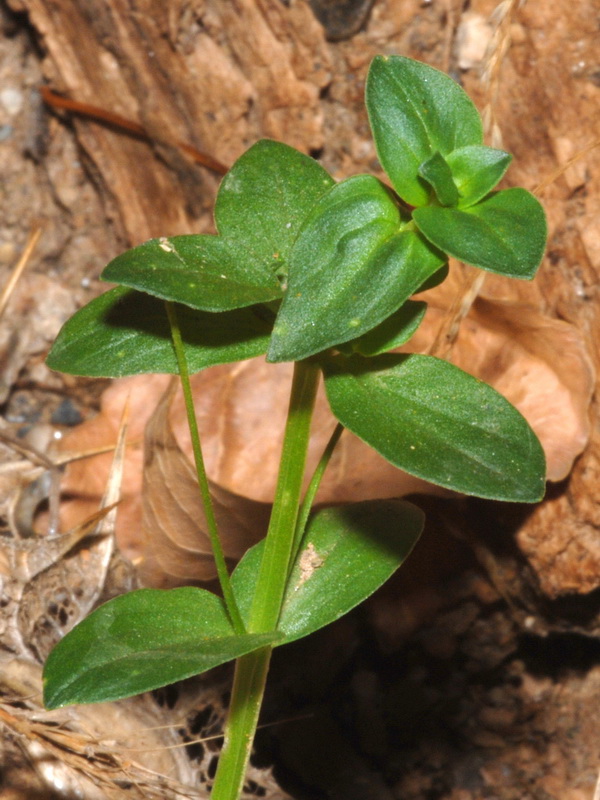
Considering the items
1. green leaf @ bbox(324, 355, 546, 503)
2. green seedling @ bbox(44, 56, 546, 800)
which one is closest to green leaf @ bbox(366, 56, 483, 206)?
green seedling @ bbox(44, 56, 546, 800)

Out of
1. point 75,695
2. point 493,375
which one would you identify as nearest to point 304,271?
point 75,695

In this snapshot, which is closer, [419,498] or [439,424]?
[439,424]

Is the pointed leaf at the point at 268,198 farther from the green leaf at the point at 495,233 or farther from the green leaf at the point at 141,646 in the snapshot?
the green leaf at the point at 141,646

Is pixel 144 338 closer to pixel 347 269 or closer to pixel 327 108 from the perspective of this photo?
pixel 347 269

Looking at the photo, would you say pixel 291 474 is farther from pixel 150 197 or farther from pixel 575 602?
pixel 150 197

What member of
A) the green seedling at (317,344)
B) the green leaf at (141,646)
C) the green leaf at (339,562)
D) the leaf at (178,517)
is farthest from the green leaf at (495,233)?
the leaf at (178,517)

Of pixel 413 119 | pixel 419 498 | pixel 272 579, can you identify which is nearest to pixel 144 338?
pixel 272 579

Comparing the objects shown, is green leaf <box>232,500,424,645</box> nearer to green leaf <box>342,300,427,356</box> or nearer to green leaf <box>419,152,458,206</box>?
green leaf <box>342,300,427,356</box>
